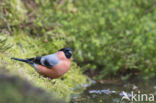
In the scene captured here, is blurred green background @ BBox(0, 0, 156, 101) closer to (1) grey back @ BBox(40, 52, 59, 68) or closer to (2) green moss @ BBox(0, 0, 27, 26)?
(2) green moss @ BBox(0, 0, 27, 26)

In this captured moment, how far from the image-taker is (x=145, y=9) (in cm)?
897

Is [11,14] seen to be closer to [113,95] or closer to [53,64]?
[53,64]

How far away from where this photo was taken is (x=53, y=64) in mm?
4359

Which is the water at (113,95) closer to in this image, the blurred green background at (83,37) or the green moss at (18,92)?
the blurred green background at (83,37)

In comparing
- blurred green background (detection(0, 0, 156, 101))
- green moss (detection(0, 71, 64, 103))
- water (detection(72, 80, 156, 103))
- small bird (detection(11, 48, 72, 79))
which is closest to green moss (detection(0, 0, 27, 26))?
blurred green background (detection(0, 0, 156, 101))

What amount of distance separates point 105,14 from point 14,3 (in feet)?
8.49

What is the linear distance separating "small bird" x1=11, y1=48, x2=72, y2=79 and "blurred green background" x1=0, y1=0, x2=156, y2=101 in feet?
2.75

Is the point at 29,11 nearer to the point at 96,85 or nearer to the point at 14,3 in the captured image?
the point at 14,3

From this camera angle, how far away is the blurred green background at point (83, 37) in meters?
5.89

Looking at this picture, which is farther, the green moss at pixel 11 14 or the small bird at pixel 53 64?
the green moss at pixel 11 14

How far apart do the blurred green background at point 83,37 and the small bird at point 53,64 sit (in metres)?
0.84

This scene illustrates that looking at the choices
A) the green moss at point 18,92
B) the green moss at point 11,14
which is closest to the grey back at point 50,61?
the green moss at point 11,14

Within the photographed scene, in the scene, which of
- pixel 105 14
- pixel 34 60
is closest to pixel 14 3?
pixel 34 60

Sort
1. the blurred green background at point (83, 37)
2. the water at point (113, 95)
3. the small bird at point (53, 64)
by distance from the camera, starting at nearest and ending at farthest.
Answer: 1. the water at point (113, 95)
2. the small bird at point (53, 64)
3. the blurred green background at point (83, 37)
